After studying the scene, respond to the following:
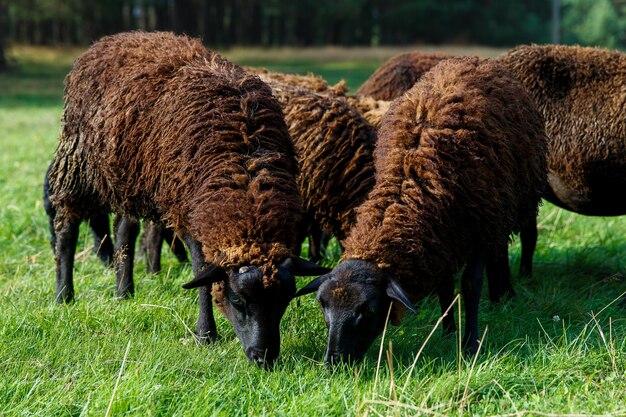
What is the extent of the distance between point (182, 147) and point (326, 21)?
40.2 meters

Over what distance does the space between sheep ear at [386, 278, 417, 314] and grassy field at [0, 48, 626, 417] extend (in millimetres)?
205

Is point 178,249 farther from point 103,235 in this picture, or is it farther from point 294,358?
point 294,358

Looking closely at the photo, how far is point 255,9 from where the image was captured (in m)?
41.2

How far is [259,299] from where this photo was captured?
4.12 meters

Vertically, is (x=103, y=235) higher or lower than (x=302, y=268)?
lower

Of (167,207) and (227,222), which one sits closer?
(227,222)

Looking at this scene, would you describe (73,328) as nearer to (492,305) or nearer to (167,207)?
(167,207)

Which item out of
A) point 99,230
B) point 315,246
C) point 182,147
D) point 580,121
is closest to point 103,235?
point 99,230

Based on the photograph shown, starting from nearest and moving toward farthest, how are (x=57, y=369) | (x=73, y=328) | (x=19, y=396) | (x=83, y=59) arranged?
1. (x=19, y=396)
2. (x=57, y=369)
3. (x=73, y=328)
4. (x=83, y=59)

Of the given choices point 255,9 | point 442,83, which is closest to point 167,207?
point 442,83

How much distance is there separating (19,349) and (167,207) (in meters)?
1.18

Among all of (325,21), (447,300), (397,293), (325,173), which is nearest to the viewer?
(397,293)

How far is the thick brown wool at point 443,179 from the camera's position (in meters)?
4.32

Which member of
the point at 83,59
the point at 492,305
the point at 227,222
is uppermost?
the point at 83,59
